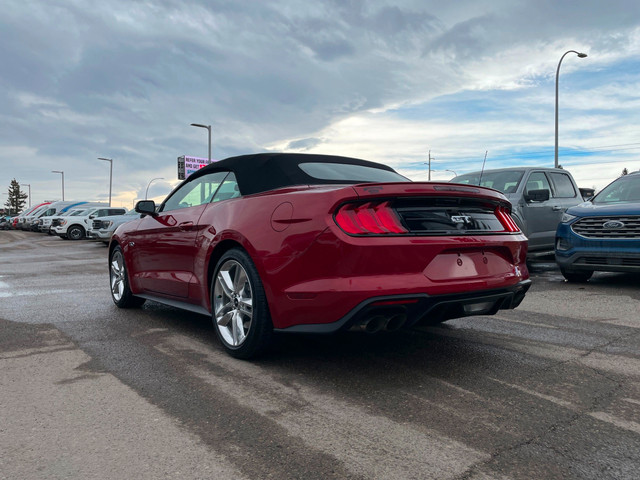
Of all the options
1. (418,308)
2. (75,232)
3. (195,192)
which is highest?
(195,192)

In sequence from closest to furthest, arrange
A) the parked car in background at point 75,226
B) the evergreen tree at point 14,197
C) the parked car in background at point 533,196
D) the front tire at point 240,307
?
the front tire at point 240,307, the parked car in background at point 533,196, the parked car in background at point 75,226, the evergreen tree at point 14,197

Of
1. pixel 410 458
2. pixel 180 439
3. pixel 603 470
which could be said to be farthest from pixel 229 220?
pixel 603 470

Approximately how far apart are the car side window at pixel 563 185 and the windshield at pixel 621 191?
1.66 metres

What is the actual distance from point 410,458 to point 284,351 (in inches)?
74.7

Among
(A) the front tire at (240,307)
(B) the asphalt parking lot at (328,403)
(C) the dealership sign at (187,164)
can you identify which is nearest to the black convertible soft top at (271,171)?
(A) the front tire at (240,307)

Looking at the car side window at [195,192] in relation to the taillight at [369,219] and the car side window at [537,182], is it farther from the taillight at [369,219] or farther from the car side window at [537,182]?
the car side window at [537,182]

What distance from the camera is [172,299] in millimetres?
5055

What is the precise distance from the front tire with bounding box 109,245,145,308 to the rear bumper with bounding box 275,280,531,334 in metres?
3.17

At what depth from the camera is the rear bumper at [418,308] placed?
127 inches

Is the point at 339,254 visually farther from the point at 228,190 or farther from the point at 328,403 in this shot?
the point at 228,190

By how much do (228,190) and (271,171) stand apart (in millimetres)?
421

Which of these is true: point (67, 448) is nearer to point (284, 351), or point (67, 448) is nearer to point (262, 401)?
point (262, 401)

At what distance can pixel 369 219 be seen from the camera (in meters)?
3.34

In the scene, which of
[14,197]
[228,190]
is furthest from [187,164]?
[14,197]
